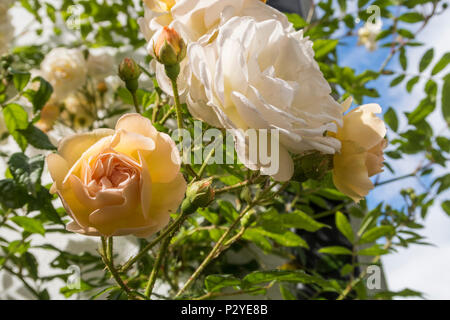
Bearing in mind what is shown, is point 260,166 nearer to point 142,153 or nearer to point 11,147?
point 142,153

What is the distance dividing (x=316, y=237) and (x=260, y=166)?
773 mm

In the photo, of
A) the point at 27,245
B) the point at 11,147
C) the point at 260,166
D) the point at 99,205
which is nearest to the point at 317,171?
the point at 260,166

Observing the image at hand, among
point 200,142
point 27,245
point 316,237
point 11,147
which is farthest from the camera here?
point 11,147

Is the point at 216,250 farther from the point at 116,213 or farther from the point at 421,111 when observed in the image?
the point at 421,111

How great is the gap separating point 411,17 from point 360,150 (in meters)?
0.74

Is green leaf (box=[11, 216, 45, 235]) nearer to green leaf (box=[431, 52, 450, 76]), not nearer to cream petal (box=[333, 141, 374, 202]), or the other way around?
cream petal (box=[333, 141, 374, 202])

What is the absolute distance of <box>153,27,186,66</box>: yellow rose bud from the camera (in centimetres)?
31

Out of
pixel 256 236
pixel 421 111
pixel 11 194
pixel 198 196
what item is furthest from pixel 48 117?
pixel 421 111

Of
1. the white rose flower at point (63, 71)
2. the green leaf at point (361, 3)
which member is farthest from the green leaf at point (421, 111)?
the white rose flower at point (63, 71)

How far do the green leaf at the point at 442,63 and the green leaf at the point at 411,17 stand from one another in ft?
0.61

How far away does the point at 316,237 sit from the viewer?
3.22ft

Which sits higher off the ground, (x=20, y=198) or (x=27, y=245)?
(x=20, y=198)

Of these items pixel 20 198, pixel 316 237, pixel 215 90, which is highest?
pixel 215 90

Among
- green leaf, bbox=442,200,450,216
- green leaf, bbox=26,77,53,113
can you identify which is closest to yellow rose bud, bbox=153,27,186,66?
green leaf, bbox=26,77,53,113
